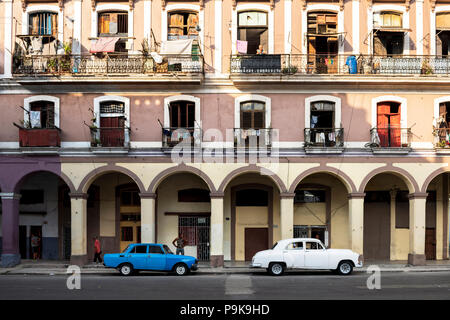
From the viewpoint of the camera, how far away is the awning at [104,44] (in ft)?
80.1

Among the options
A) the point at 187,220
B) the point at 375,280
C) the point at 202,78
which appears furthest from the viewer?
the point at 187,220

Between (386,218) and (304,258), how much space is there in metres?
8.07

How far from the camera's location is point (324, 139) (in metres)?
24.7

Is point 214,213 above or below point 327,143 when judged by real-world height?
below

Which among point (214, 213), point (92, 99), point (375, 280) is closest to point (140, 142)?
point (92, 99)

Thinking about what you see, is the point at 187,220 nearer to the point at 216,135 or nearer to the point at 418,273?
the point at 216,135

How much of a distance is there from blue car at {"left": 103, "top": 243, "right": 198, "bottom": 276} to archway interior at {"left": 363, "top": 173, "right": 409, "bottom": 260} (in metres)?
10.5

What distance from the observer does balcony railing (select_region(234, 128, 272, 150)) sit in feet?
81.0

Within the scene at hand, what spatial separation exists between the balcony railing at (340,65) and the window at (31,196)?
1233cm

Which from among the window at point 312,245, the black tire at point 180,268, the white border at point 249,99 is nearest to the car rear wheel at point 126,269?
the black tire at point 180,268

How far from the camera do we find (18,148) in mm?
24953

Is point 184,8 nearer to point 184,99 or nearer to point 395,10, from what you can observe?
point 184,99
